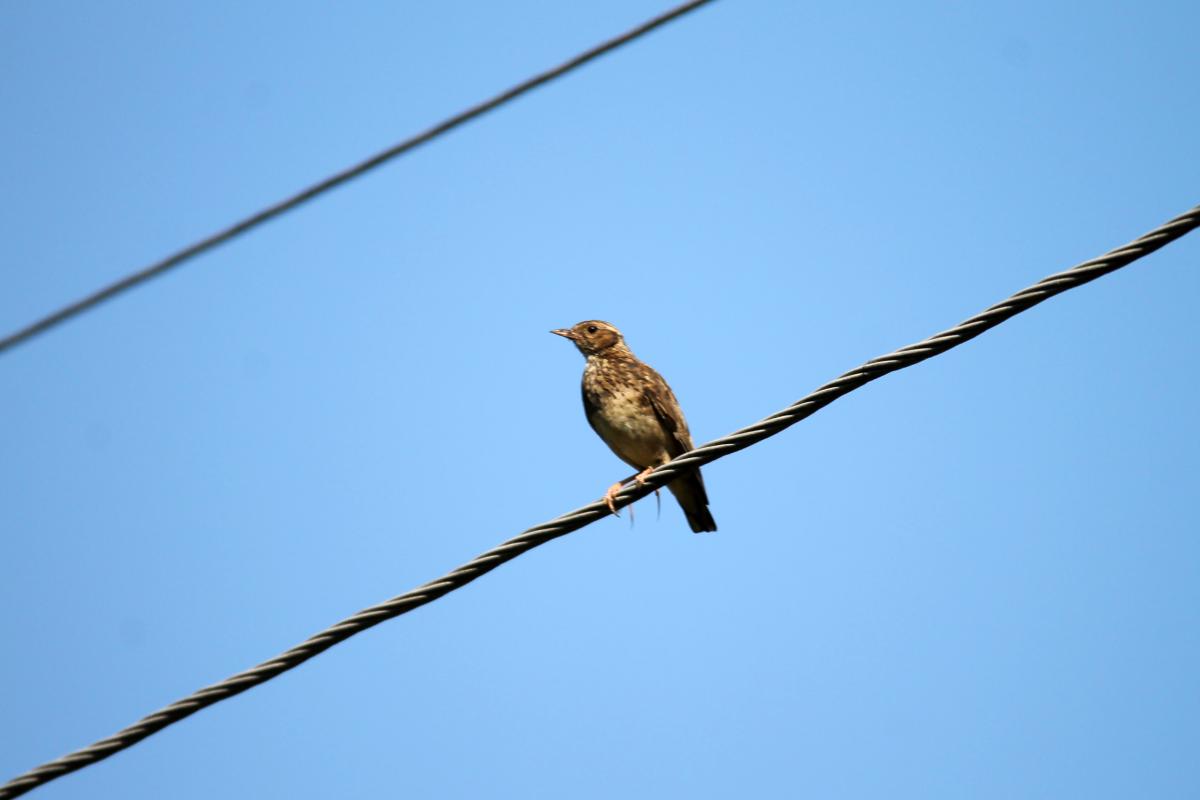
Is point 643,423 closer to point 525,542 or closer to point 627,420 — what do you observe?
point 627,420

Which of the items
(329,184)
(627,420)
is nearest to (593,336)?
(627,420)

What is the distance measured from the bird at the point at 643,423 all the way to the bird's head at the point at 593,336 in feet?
1.80

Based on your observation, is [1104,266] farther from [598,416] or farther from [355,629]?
[598,416]

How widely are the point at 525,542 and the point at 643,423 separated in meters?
3.66

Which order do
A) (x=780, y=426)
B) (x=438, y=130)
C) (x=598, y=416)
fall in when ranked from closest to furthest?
1. (x=780, y=426)
2. (x=438, y=130)
3. (x=598, y=416)

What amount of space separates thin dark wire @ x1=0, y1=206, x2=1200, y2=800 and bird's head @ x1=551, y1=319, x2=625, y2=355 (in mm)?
4515

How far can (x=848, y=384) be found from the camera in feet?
13.3

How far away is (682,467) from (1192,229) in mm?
1811

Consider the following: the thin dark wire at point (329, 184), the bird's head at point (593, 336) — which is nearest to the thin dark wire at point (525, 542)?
the thin dark wire at point (329, 184)

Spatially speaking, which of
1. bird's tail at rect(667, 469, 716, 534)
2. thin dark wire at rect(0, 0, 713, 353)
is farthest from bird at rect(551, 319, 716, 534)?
thin dark wire at rect(0, 0, 713, 353)

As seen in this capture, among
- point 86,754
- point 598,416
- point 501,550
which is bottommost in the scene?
point 86,754

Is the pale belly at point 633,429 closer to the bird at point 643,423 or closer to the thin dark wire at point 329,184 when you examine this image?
the bird at point 643,423

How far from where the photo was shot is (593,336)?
28.8 ft

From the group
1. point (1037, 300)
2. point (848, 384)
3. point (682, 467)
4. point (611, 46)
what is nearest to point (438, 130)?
point (611, 46)
